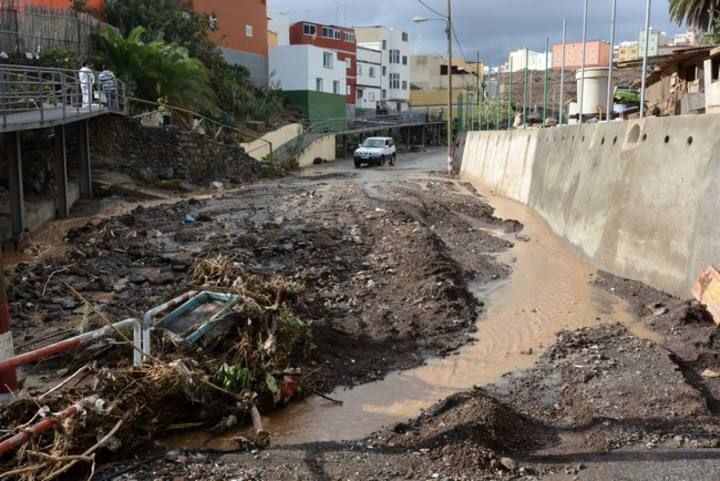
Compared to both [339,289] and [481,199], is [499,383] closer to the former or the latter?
[339,289]

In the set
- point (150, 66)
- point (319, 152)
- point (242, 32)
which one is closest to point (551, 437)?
point (150, 66)

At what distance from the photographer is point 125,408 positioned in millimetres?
5934

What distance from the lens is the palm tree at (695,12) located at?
29403mm

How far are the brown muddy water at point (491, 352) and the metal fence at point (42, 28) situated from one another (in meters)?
19.8

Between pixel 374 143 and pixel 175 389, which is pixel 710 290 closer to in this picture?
pixel 175 389

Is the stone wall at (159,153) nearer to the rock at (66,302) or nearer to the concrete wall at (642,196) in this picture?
the concrete wall at (642,196)

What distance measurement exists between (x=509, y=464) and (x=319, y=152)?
4230cm

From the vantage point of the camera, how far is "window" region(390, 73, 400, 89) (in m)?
83.7

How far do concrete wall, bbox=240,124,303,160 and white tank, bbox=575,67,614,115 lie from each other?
58.3ft

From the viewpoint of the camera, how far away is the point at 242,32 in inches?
2010

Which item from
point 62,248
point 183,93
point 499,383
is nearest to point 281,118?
point 183,93

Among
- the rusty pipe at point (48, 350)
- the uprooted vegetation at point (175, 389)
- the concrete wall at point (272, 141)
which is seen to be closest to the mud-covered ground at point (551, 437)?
the uprooted vegetation at point (175, 389)

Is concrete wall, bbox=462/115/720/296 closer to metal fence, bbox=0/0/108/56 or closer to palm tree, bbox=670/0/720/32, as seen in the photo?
palm tree, bbox=670/0/720/32

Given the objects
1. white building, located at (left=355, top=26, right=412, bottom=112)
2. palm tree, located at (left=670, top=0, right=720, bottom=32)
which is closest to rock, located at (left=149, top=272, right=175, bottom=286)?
palm tree, located at (left=670, top=0, right=720, bottom=32)
